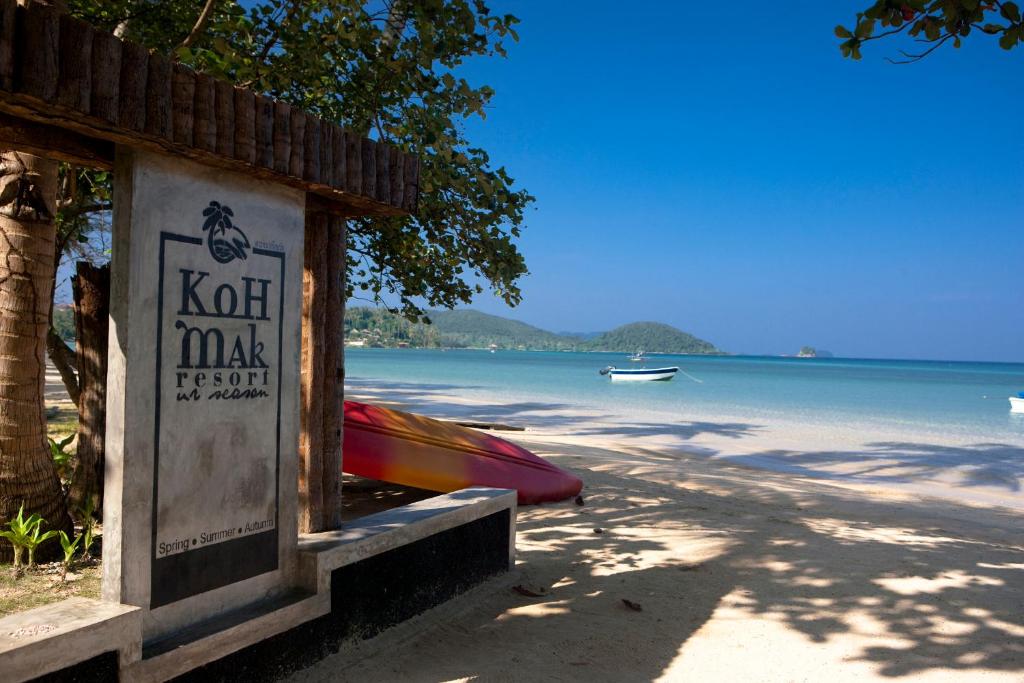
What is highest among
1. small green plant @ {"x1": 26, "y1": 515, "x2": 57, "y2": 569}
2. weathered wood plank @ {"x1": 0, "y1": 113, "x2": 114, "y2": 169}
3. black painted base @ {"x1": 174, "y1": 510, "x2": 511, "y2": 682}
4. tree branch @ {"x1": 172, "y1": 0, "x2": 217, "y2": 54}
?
tree branch @ {"x1": 172, "y1": 0, "x2": 217, "y2": 54}

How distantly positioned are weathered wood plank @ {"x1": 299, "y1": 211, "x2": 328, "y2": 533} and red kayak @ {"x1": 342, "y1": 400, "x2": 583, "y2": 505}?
2833mm

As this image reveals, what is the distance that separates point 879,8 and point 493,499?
319cm

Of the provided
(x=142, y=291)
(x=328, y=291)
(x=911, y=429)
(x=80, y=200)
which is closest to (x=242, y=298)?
(x=142, y=291)

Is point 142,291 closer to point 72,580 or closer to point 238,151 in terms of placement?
point 238,151

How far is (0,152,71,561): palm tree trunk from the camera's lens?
4.00m

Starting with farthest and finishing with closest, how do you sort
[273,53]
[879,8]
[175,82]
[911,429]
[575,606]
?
[911,429]
[273,53]
[575,606]
[879,8]
[175,82]

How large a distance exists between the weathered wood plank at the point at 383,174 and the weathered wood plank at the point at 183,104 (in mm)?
1030

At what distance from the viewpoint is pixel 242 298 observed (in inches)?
115

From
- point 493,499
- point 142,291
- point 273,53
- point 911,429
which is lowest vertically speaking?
point 911,429

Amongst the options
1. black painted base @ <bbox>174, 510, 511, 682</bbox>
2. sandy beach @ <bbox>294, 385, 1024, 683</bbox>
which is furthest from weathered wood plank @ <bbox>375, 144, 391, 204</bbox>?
sandy beach @ <bbox>294, 385, 1024, 683</bbox>

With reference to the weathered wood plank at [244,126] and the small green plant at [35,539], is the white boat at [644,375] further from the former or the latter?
the weathered wood plank at [244,126]

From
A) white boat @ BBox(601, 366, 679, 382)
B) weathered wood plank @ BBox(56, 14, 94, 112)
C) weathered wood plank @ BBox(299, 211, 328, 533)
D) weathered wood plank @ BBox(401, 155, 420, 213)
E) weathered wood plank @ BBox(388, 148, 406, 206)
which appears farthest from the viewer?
white boat @ BBox(601, 366, 679, 382)

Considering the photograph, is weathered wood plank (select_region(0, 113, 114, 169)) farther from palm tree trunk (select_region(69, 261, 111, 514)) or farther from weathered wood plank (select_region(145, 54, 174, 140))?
palm tree trunk (select_region(69, 261, 111, 514))

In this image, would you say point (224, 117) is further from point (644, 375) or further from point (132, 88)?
point (644, 375)
